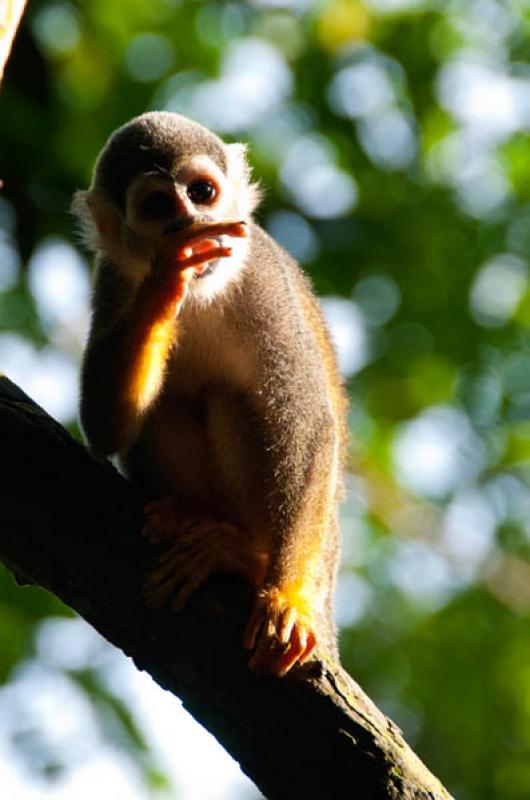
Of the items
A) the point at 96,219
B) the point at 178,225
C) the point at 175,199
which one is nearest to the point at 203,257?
the point at 178,225

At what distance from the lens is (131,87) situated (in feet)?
23.3

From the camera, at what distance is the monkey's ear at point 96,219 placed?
14.9 feet

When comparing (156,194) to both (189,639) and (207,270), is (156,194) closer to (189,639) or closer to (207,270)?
(207,270)

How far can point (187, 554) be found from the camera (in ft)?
11.5

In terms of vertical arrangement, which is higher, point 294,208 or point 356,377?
point 294,208

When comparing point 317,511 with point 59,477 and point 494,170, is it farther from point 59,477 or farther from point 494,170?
point 494,170

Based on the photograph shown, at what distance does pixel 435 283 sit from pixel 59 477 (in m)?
4.55

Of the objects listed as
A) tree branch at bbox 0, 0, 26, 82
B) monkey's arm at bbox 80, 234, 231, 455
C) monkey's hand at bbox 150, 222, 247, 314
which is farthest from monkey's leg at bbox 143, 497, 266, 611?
tree branch at bbox 0, 0, 26, 82

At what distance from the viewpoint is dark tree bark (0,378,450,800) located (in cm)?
301

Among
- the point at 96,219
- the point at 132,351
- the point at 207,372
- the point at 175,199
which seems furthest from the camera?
the point at 96,219

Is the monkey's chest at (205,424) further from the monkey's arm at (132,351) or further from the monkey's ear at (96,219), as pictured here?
the monkey's ear at (96,219)

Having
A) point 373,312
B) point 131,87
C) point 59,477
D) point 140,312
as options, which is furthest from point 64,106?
point 59,477

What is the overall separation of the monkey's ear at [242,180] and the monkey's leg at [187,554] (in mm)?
1508

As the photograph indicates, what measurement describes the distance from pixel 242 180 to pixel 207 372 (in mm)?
961
